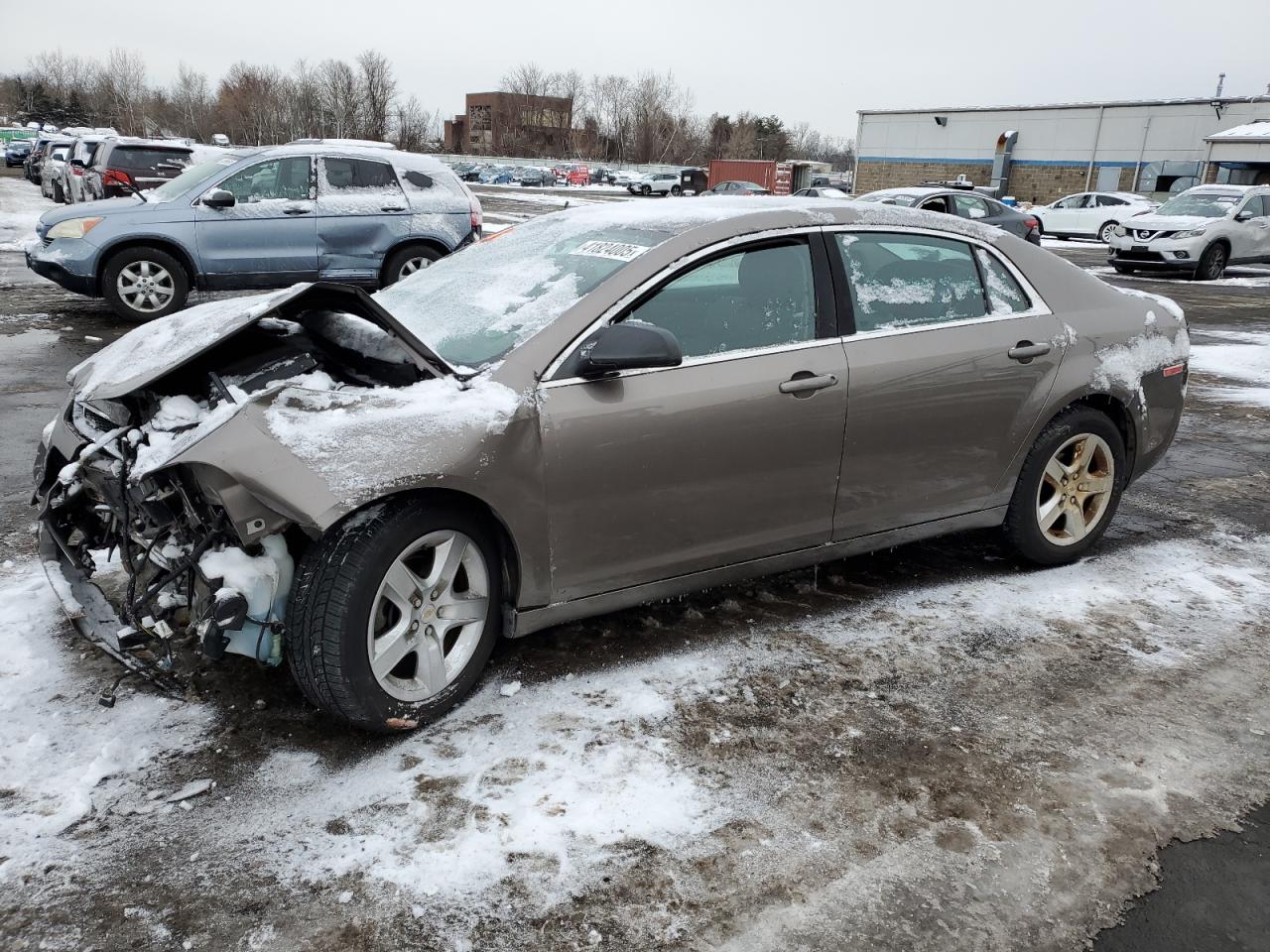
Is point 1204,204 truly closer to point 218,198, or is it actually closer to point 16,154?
point 218,198

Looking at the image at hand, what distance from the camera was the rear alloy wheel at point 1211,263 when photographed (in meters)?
18.7

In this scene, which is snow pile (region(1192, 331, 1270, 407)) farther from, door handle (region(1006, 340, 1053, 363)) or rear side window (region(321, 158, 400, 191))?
rear side window (region(321, 158, 400, 191))

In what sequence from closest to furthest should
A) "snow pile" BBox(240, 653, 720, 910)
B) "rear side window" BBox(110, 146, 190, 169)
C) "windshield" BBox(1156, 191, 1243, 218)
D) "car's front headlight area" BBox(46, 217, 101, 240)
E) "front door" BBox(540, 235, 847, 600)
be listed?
"snow pile" BBox(240, 653, 720, 910) → "front door" BBox(540, 235, 847, 600) → "car's front headlight area" BBox(46, 217, 101, 240) → "rear side window" BBox(110, 146, 190, 169) → "windshield" BBox(1156, 191, 1243, 218)

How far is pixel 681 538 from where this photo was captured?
11.0 feet

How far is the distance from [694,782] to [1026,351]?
2.32 metres

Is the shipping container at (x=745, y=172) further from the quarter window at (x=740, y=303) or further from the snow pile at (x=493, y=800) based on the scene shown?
the snow pile at (x=493, y=800)

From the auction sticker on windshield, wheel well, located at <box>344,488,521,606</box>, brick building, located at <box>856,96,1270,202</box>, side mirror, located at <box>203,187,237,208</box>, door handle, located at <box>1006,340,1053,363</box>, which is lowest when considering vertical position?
wheel well, located at <box>344,488,521,606</box>

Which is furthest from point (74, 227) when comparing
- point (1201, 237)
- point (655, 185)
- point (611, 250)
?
point (655, 185)

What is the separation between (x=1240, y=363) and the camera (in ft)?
32.3

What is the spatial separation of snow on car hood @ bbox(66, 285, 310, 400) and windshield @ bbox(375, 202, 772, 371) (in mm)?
558

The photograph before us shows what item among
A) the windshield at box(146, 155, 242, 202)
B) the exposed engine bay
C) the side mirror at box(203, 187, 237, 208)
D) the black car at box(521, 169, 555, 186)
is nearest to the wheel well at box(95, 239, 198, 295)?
the windshield at box(146, 155, 242, 202)

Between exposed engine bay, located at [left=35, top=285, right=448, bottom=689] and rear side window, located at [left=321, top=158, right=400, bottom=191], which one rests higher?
rear side window, located at [left=321, top=158, right=400, bottom=191]

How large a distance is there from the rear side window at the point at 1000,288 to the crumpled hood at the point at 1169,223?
1719 cm

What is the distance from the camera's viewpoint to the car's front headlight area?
31.2ft
